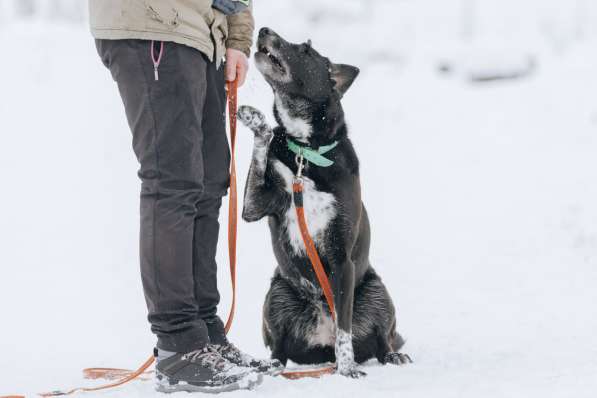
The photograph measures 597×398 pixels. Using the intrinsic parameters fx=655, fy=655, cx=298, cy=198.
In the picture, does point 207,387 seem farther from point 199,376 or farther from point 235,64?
point 235,64

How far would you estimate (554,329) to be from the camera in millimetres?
3186

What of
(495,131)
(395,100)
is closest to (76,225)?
(495,131)

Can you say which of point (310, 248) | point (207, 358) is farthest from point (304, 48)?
point (207, 358)

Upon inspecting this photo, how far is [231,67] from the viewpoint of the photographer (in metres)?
2.31

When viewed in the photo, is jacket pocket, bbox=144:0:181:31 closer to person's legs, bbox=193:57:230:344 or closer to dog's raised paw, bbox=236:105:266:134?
person's legs, bbox=193:57:230:344

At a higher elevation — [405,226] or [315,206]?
[405,226]

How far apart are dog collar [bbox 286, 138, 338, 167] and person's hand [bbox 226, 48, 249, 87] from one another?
0.35m

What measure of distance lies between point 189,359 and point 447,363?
103cm

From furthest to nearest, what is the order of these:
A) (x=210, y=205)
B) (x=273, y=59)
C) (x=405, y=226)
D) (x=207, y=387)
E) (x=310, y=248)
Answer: (x=405, y=226)
(x=273, y=59)
(x=310, y=248)
(x=210, y=205)
(x=207, y=387)

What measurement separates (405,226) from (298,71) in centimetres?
380

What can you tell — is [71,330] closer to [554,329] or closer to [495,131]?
[554,329]

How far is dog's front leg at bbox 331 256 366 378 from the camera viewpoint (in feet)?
8.04

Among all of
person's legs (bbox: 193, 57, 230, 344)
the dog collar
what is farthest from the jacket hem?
the dog collar

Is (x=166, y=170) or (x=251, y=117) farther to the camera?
(x=251, y=117)
